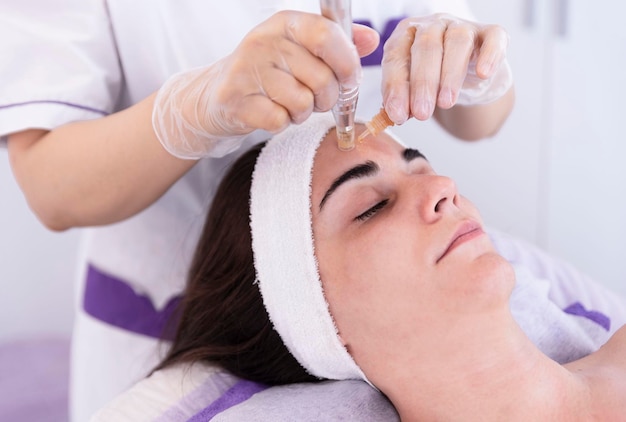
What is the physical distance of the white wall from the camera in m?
2.34

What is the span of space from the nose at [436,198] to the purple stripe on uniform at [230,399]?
46 centimetres

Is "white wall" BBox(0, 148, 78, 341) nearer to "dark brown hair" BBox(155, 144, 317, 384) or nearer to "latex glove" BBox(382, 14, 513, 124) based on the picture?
"dark brown hair" BBox(155, 144, 317, 384)

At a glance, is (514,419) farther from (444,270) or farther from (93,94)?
(93,94)

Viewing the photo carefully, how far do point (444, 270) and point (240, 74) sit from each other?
41 centimetres

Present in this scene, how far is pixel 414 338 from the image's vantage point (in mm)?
1155

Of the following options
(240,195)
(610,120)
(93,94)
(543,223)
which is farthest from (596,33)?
(93,94)

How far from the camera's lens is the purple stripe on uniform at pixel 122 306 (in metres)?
1.59

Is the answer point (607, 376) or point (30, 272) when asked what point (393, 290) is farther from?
point (30, 272)

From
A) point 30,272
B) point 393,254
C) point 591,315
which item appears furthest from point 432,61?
point 30,272

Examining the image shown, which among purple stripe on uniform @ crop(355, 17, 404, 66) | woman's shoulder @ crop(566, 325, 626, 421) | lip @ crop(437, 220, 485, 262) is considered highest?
purple stripe on uniform @ crop(355, 17, 404, 66)

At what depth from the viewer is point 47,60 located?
1274mm

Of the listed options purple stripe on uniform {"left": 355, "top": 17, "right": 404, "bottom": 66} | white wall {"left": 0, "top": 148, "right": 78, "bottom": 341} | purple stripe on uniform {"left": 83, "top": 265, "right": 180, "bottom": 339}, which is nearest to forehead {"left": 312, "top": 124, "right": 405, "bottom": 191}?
purple stripe on uniform {"left": 355, "top": 17, "right": 404, "bottom": 66}

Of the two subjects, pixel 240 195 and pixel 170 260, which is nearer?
pixel 240 195

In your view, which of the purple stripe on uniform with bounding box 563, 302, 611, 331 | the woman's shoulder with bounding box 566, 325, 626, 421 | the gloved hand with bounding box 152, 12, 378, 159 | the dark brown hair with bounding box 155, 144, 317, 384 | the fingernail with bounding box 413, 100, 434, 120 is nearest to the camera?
the gloved hand with bounding box 152, 12, 378, 159
